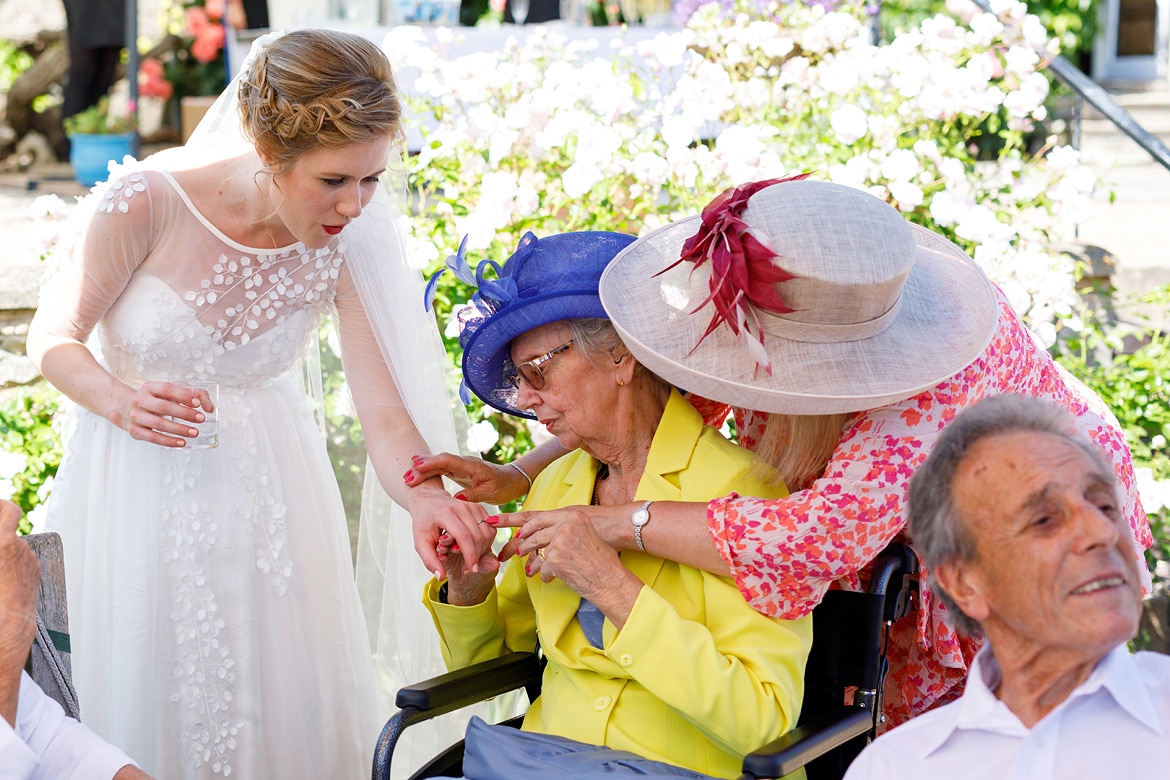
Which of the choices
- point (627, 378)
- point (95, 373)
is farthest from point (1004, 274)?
point (95, 373)

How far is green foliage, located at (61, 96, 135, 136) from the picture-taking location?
7129mm

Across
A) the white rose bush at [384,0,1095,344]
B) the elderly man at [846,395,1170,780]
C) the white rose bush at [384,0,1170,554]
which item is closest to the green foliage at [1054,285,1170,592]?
the white rose bush at [384,0,1170,554]

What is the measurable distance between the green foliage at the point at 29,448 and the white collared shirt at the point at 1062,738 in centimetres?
301

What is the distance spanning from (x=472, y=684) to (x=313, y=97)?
119cm

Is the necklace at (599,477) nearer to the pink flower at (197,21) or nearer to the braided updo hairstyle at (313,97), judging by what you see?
the braided updo hairstyle at (313,97)

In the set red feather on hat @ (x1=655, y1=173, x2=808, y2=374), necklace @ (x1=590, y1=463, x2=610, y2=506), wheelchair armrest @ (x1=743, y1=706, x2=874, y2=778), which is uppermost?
red feather on hat @ (x1=655, y1=173, x2=808, y2=374)

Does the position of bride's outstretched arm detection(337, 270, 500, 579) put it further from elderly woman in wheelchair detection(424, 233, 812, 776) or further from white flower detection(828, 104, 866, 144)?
white flower detection(828, 104, 866, 144)

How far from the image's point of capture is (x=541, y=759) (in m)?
2.21

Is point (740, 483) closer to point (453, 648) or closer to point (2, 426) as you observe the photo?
point (453, 648)

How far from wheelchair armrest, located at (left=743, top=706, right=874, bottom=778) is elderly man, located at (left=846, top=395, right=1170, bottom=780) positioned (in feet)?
0.65

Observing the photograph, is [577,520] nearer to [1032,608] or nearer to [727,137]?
[1032,608]

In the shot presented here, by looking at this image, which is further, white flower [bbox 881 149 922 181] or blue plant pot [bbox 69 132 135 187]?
blue plant pot [bbox 69 132 135 187]

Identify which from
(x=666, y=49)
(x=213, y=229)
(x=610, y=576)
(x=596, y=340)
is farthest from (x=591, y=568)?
(x=666, y=49)

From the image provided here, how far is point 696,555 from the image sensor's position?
2.19 metres
